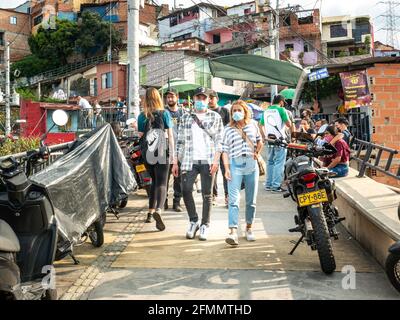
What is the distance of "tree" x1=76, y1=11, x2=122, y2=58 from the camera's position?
151ft

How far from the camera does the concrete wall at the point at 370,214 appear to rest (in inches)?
168

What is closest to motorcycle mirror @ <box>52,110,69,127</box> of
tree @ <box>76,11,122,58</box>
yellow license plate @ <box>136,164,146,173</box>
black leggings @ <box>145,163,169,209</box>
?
black leggings @ <box>145,163,169,209</box>

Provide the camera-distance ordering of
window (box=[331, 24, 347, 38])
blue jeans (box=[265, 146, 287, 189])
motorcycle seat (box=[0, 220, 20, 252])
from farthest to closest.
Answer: window (box=[331, 24, 347, 38])
blue jeans (box=[265, 146, 287, 189])
motorcycle seat (box=[0, 220, 20, 252])

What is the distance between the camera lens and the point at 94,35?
46.9 m

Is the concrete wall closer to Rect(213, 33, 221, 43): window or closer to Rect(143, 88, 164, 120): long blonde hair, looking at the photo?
Rect(143, 88, 164, 120): long blonde hair

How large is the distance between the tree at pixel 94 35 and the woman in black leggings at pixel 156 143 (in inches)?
1666

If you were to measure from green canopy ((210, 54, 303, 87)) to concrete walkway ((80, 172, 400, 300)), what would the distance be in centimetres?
473

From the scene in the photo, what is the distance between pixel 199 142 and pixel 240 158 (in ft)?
1.97

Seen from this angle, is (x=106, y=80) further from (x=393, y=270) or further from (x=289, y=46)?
(x=393, y=270)

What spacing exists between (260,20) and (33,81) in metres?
26.5

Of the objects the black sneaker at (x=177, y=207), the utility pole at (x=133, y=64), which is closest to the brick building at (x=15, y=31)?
the utility pole at (x=133, y=64)

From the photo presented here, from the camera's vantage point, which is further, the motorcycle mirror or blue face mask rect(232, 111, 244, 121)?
blue face mask rect(232, 111, 244, 121)

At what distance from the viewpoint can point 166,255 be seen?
4785mm

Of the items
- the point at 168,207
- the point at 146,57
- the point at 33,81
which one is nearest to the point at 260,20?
the point at 146,57
